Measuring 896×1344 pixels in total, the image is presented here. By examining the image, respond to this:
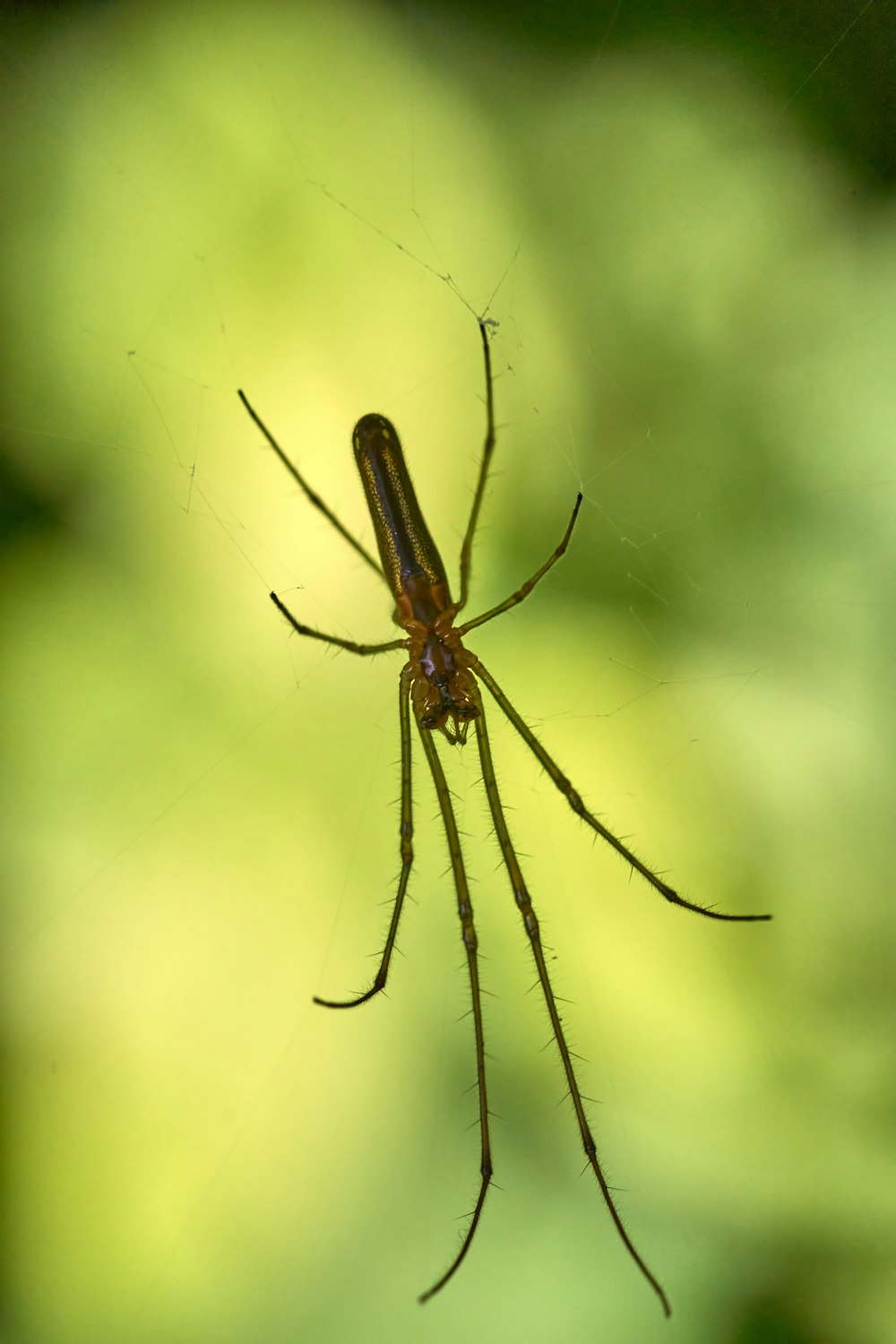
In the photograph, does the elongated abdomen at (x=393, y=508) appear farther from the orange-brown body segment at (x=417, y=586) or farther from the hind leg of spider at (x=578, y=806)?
the hind leg of spider at (x=578, y=806)

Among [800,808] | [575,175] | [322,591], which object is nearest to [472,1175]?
[800,808]

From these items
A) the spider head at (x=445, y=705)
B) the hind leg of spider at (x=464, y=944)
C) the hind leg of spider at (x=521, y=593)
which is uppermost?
the hind leg of spider at (x=521, y=593)

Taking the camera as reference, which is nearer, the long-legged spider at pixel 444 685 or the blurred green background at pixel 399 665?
the long-legged spider at pixel 444 685

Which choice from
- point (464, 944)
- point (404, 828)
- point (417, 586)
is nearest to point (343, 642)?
point (417, 586)

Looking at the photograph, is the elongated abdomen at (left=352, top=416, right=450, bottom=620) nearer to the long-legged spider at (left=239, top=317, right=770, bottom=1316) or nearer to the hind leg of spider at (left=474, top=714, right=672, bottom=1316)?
the long-legged spider at (left=239, top=317, right=770, bottom=1316)

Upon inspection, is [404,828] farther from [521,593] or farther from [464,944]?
[521,593]

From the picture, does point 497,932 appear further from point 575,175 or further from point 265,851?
point 575,175

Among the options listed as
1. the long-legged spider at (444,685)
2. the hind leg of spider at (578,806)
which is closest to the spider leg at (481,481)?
the long-legged spider at (444,685)
